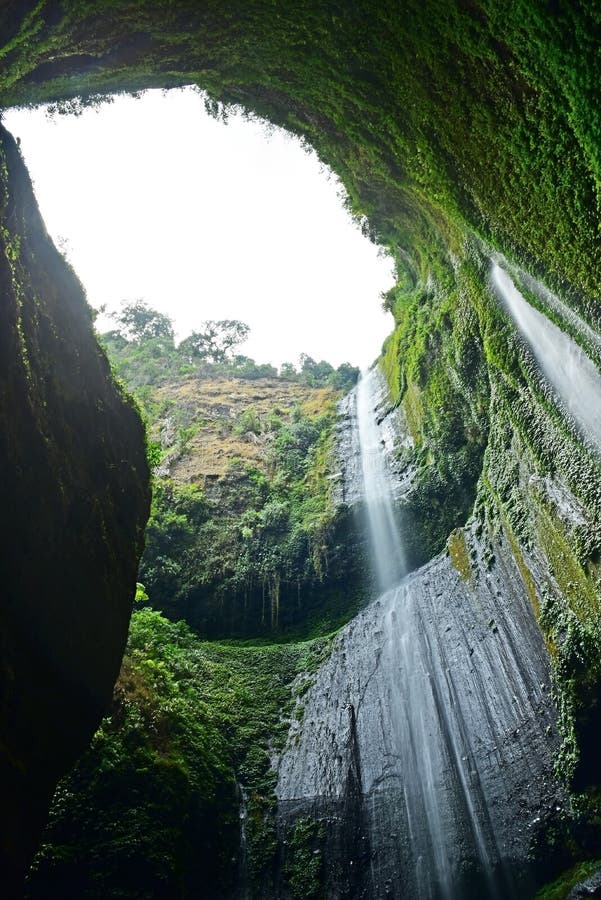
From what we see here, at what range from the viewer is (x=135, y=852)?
26.5 feet

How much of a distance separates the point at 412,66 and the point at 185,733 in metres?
12.1

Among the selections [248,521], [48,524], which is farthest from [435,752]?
[248,521]

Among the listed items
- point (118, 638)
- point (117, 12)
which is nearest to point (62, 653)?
point (118, 638)

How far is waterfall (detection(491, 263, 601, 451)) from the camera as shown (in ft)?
26.2

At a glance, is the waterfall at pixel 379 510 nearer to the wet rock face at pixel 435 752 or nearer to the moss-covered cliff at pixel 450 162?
the wet rock face at pixel 435 752

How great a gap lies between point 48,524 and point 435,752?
9088mm

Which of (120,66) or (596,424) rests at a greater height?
(120,66)

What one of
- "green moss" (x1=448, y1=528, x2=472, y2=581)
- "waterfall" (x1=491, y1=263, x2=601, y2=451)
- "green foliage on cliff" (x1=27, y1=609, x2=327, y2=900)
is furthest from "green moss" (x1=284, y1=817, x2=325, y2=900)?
"waterfall" (x1=491, y1=263, x2=601, y2=451)

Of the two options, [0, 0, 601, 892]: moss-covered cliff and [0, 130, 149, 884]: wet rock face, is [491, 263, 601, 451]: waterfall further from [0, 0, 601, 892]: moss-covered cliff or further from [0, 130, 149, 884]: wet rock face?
[0, 130, 149, 884]: wet rock face

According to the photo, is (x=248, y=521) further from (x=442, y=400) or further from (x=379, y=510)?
(x=442, y=400)

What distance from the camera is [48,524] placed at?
212 inches

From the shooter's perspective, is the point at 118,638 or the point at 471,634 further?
the point at 471,634

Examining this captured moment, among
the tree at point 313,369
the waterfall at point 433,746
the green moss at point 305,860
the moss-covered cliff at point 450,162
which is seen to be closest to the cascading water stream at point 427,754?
the waterfall at point 433,746

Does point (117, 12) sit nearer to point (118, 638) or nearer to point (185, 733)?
point (118, 638)
